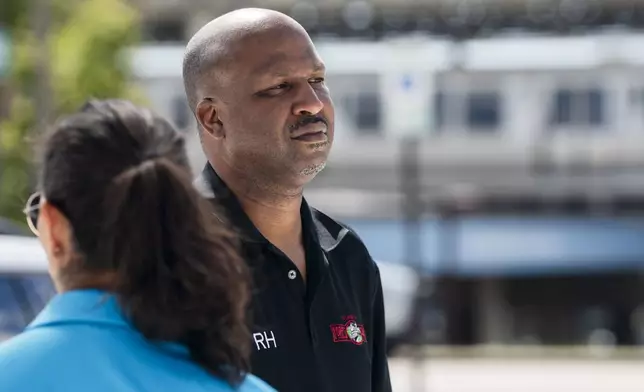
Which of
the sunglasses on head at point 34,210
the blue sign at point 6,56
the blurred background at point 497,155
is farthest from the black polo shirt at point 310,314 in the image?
the blurred background at point 497,155

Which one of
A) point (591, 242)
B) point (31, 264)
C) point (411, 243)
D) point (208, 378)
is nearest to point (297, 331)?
point (208, 378)

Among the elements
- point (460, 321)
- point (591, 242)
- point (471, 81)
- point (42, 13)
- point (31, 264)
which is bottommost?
point (460, 321)

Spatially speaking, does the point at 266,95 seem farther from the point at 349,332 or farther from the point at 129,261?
the point at 129,261

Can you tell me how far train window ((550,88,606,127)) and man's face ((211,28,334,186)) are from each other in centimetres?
3496

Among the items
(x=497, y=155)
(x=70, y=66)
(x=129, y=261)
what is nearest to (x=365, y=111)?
(x=497, y=155)

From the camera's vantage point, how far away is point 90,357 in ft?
5.53

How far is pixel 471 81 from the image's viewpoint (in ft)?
121

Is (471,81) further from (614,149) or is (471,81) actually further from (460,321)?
(460,321)

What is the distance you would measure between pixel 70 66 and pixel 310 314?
19.4 m

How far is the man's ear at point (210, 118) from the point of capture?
2.77m

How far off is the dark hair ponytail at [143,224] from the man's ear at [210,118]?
0.99 meters

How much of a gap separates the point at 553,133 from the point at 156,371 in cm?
3584

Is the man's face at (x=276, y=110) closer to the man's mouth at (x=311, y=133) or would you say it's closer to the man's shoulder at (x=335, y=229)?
the man's mouth at (x=311, y=133)

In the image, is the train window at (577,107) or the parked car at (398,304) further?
the train window at (577,107)
